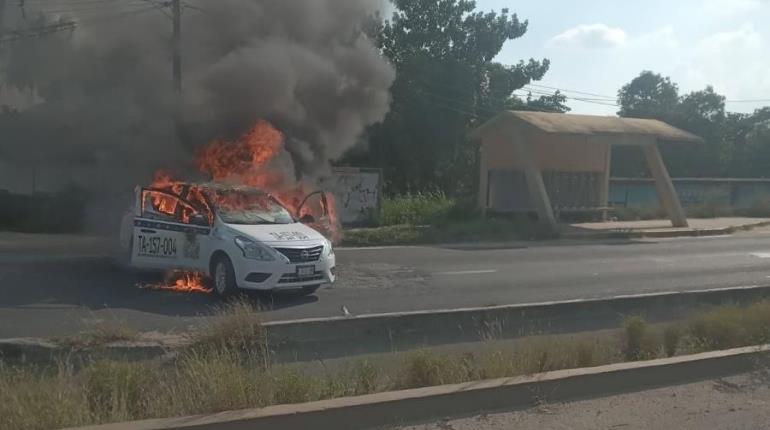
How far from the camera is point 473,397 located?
5.98m

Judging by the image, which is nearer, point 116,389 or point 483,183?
point 116,389

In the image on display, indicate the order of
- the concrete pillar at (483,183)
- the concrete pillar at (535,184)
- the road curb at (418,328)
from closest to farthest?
the road curb at (418,328) < the concrete pillar at (535,184) < the concrete pillar at (483,183)

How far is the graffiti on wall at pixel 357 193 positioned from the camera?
25.2m

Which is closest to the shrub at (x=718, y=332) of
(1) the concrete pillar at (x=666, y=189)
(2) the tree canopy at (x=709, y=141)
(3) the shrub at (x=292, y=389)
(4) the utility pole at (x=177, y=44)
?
(3) the shrub at (x=292, y=389)

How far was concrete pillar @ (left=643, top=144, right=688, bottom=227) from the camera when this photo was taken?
2708 cm

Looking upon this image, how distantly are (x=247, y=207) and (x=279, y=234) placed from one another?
1.11 meters

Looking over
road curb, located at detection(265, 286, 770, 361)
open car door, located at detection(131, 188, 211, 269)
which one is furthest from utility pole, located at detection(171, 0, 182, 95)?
road curb, located at detection(265, 286, 770, 361)

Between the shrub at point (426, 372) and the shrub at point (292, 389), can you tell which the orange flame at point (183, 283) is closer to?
the shrub at point (426, 372)

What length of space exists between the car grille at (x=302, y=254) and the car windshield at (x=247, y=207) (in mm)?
924

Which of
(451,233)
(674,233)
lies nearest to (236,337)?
(451,233)

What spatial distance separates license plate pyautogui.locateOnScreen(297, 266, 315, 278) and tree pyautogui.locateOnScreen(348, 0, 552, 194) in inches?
840

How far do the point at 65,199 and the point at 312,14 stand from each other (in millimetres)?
8529

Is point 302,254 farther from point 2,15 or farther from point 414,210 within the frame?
point 2,15

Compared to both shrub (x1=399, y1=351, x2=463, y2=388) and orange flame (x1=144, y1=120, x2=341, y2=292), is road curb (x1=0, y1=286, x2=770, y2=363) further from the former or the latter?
orange flame (x1=144, y1=120, x2=341, y2=292)
